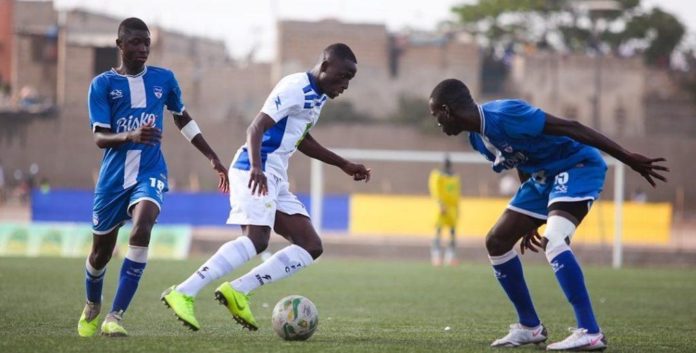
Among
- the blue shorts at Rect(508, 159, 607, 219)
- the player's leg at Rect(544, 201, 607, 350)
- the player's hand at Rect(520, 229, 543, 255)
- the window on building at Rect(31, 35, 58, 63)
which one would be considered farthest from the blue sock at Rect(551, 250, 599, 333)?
the window on building at Rect(31, 35, 58, 63)

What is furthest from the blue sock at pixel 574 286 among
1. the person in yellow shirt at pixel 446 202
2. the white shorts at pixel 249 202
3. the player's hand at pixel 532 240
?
the person in yellow shirt at pixel 446 202

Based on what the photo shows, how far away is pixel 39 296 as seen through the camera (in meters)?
13.9

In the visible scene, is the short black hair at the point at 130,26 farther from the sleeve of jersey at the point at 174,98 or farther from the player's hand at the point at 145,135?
the player's hand at the point at 145,135

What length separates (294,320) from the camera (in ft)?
28.7

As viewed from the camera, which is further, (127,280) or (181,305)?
(127,280)

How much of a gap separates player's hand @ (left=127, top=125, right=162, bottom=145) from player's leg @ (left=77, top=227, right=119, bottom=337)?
3.25ft

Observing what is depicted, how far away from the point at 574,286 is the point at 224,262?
2.65 metres

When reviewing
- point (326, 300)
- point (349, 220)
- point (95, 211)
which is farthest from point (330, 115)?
point (95, 211)

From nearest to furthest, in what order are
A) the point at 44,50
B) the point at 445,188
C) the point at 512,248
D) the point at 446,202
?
the point at 512,248 < the point at 446,202 < the point at 445,188 < the point at 44,50

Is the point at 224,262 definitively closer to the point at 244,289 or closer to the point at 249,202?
the point at 244,289

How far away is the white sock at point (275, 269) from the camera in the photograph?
8438 mm

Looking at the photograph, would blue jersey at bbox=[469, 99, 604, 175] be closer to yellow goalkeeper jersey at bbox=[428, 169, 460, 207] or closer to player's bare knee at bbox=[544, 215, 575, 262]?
player's bare knee at bbox=[544, 215, 575, 262]

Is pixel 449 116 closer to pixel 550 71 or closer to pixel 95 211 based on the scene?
pixel 95 211

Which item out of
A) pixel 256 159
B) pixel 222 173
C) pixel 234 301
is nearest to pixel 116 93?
pixel 222 173
